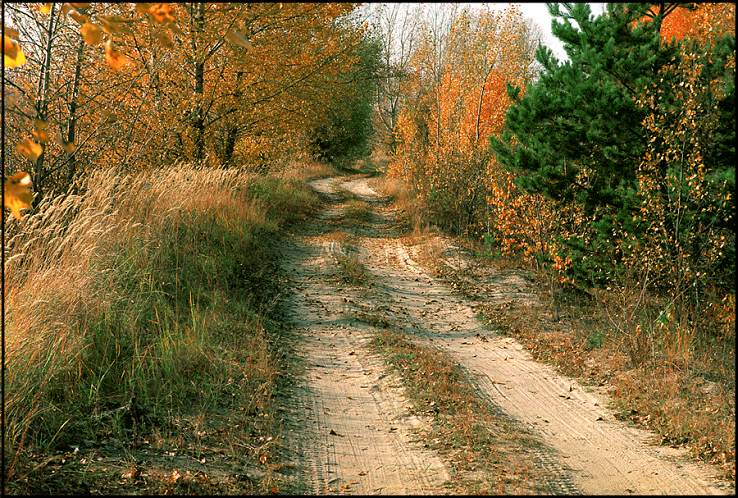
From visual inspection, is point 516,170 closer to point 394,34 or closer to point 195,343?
point 195,343

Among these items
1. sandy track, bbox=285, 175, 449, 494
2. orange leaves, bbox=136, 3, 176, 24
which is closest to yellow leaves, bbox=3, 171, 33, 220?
orange leaves, bbox=136, 3, 176, 24

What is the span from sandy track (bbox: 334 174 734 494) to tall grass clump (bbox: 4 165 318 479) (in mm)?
2473

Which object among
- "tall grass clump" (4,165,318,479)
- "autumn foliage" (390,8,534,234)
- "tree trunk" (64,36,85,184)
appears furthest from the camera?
"autumn foliage" (390,8,534,234)

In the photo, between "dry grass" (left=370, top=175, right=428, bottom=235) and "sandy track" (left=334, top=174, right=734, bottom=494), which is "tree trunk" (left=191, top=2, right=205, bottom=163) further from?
"dry grass" (left=370, top=175, right=428, bottom=235)

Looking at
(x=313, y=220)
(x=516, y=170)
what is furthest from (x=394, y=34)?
(x=516, y=170)

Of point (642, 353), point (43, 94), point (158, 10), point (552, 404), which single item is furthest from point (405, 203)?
point (158, 10)

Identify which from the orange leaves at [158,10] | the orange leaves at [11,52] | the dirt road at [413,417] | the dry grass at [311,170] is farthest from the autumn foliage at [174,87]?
the dry grass at [311,170]

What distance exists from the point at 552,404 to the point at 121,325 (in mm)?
4579

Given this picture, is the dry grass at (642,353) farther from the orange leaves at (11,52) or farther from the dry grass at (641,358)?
the orange leaves at (11,52)

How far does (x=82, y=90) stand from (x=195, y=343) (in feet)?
17.1

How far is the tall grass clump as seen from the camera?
15.7 ft

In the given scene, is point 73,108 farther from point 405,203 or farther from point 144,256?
point 405,203

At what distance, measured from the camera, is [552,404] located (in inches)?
251

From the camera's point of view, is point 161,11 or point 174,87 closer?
point 161,11
